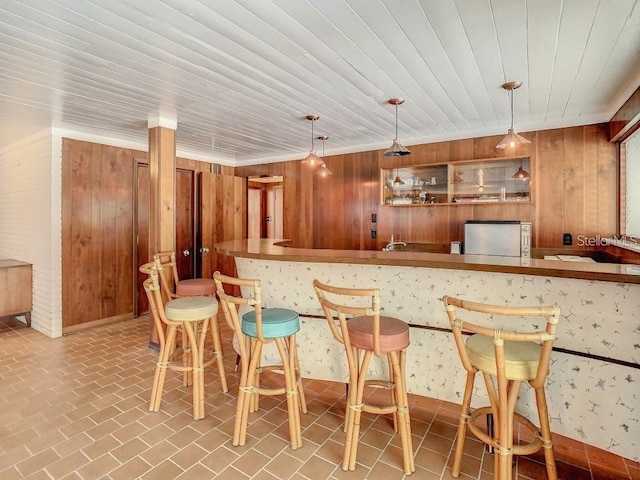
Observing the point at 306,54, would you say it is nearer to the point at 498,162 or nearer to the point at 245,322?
the point at 245,322

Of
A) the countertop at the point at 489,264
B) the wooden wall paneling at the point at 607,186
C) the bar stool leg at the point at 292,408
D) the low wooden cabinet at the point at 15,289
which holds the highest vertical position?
the wooden wall paneling at the point at 607,186

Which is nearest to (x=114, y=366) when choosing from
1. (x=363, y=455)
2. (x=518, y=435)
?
(x=363, y=455)

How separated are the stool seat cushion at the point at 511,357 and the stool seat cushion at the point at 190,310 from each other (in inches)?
72.2

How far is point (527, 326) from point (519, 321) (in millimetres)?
50

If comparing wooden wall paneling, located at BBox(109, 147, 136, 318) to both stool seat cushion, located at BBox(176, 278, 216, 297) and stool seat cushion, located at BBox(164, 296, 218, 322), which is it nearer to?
stool seat cushion, located at BBox(176, 278, 216, 297)

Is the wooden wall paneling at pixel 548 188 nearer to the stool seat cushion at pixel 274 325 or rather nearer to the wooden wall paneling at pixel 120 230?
the stool seat cushion at pixel 274 325

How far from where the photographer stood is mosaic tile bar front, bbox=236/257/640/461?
74.7 inches

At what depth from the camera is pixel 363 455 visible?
213 centimetres

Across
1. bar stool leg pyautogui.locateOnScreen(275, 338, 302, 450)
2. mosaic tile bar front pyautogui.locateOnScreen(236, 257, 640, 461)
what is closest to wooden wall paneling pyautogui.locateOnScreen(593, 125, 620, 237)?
mosaic tile bar front pyautogui.locateOnScreen(236, 257, 640, 461)

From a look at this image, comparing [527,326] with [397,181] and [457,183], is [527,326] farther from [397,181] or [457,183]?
[397,181]

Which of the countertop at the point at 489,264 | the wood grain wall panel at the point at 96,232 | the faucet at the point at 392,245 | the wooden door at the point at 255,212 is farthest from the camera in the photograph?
the wooden door at the point at 255,212

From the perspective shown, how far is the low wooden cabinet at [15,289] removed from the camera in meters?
4.48

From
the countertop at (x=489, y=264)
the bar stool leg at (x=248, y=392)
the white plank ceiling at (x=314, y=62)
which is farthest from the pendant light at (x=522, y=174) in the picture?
the bar stool leg at (x=248, y=392)

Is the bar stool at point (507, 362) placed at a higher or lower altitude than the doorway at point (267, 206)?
lower
